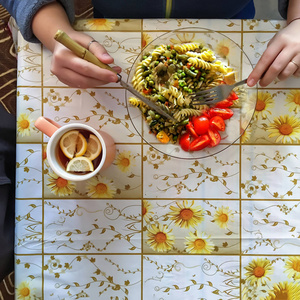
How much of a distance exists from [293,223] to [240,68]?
0.39 metres

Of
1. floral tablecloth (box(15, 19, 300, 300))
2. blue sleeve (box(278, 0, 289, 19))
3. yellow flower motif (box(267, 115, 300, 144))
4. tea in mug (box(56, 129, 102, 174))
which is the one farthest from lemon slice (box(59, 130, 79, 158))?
blue sleeve (box(278, 0, 289, 19))

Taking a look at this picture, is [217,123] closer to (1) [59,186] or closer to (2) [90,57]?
(2) [90,57]

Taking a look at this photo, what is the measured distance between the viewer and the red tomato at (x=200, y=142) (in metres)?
0.75

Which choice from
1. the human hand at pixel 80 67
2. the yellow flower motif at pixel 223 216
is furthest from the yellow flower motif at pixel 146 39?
the yellow flower motif at pixel 223 216

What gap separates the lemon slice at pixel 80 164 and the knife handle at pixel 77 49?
195 mm

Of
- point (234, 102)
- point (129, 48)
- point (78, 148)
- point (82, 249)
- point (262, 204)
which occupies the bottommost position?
point (82, 249)

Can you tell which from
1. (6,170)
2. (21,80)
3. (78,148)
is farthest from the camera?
(6,170)

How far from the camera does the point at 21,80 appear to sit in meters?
0.81

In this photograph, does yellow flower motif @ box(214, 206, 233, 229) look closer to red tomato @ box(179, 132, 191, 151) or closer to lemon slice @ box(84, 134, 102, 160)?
red tomato @ box(179, 132, 191, 151)

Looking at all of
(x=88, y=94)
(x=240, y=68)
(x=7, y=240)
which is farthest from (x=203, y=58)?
(x=7, y=240)

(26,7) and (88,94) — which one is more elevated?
(26,7)

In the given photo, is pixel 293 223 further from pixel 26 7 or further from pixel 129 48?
pixel 26 7

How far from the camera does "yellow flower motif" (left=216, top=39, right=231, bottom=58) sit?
2.53 feet

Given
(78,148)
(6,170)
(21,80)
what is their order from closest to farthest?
(78,148), (21,80), (6,170)
